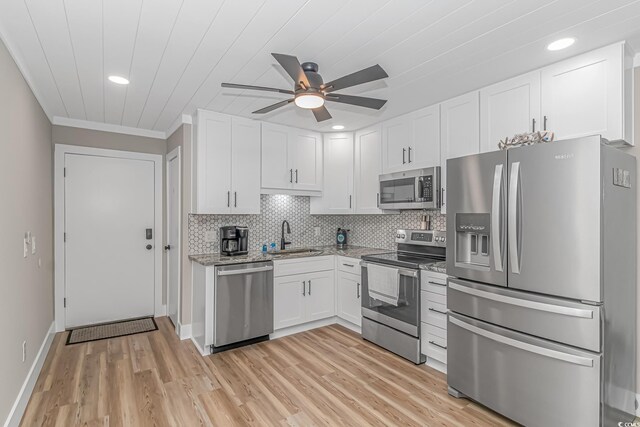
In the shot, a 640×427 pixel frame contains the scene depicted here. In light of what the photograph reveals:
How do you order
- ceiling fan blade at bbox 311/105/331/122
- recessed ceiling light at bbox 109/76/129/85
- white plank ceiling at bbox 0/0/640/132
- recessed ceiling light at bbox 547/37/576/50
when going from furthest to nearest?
recessed ceiling light at bbox 109/76/129/85 → ceiling fan blade at bbox 311/105/331/122 → recessed ceiling light at bbox 547/37/576/50 → white plank ceiling at bbox 0/0/640/132

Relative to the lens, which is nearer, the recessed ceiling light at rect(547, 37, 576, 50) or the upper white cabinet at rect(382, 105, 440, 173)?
the recessed ceiling light at rect(547, 37, 576, 50)

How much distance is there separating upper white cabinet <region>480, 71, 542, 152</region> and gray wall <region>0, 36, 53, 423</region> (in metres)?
3.38

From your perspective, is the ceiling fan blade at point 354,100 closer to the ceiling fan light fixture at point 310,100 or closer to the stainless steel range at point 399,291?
the ceiling fan light fixture at point 310,100

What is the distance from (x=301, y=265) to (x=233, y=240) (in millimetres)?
820

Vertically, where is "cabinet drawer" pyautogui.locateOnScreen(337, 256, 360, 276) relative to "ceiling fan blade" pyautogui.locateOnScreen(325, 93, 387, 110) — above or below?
below

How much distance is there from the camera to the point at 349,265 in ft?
12.6

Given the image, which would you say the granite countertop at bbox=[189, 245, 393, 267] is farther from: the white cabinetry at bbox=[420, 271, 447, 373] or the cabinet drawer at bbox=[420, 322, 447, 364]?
the cabinet drawer at bbox=[420, 322, 447, 364]

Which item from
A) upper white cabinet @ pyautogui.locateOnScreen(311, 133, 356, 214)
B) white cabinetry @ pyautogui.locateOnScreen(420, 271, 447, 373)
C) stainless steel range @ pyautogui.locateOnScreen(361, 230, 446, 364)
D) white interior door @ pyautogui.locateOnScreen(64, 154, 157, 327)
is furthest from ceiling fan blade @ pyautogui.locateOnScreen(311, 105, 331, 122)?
white interior door @ pyautogui.locateOnScreen(64, 154, 157, 327)

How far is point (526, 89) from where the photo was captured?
2.51m

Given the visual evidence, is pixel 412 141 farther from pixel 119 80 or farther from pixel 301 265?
pixel 119 80

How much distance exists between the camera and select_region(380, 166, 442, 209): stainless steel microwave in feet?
10.4

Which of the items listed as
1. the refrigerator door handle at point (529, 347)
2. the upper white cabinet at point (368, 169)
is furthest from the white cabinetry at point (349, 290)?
the refrigerator door handle at point (529, 347)

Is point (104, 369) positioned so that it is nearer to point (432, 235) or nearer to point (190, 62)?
point (190, 62)

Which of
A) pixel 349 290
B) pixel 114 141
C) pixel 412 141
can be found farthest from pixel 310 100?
pixel 114 141
